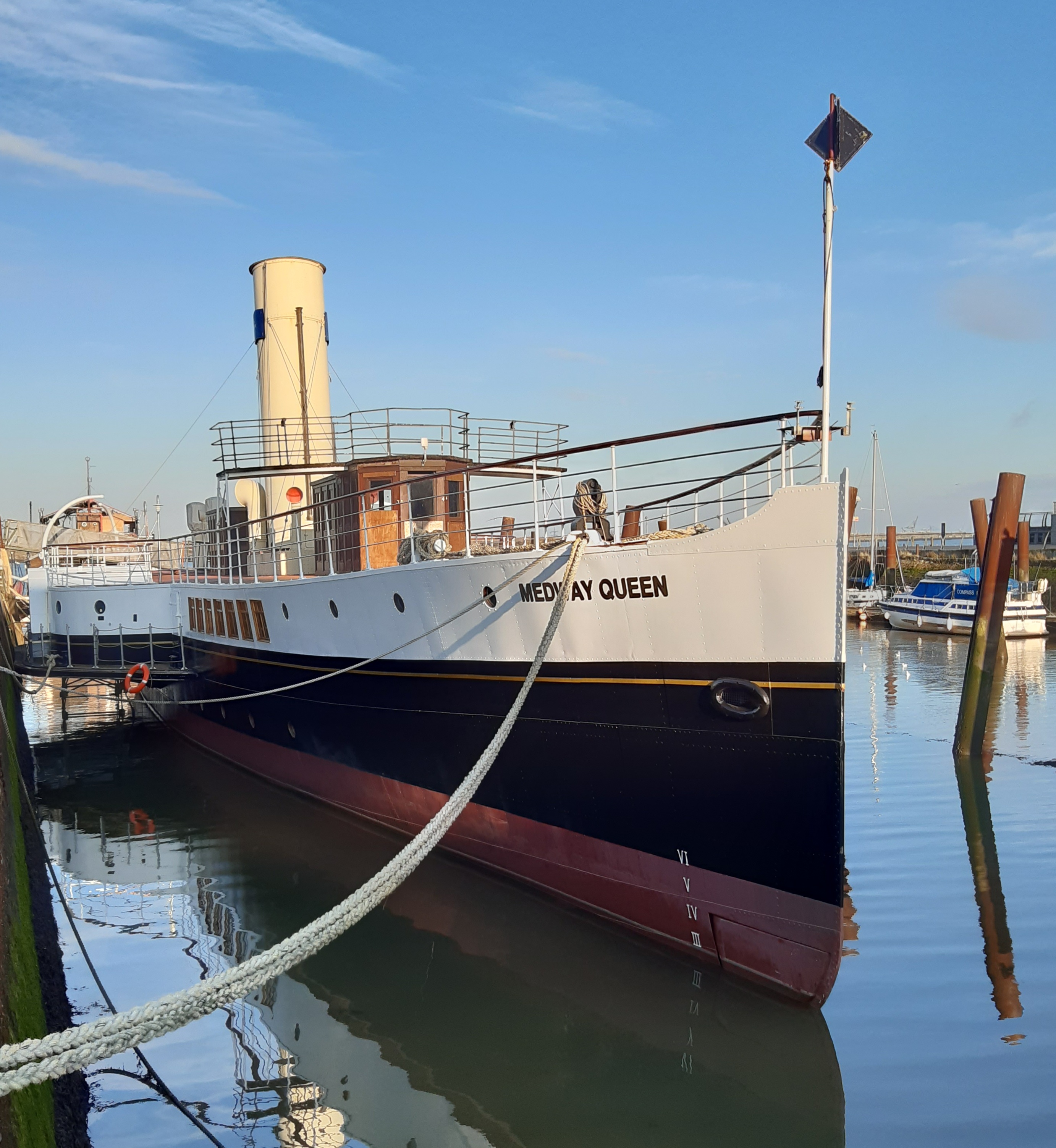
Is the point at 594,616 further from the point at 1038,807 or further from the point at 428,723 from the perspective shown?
the point at 1038,807

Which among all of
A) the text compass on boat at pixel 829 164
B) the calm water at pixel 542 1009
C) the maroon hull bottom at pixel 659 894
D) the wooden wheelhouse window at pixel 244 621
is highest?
the text compass on boat at pixel 829 164

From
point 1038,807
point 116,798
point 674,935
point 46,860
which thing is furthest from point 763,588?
point 116,798

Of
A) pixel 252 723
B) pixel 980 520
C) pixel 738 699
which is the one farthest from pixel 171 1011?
pixel 980 520

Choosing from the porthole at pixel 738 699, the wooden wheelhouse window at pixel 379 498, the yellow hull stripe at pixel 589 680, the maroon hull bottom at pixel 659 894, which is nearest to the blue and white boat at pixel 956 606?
the wooden wheelhouse window at pixel 379 498

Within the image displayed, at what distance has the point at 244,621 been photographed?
14516 millimetres

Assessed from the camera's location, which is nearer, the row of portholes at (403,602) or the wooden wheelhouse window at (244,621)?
the row of portholes at (403,602)

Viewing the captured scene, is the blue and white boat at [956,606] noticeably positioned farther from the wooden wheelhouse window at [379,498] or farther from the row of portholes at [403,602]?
the row of portholes at [403,602]

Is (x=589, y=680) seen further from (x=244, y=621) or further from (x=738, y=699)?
(x=244, y=621)

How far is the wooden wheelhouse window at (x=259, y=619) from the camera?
45.0 ft

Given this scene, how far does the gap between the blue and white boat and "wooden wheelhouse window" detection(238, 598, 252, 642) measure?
3341 centimetres

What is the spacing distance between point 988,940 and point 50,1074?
8.93m

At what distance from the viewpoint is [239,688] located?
15.1 metres

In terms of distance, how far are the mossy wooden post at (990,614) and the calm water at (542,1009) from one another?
187 inches

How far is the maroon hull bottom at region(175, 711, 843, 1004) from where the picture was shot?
7.49 meters
